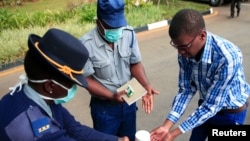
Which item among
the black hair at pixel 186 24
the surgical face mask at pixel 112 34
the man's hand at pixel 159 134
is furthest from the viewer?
the surgical face mask at pixel 112 34

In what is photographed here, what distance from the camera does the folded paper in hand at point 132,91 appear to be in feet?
8.59

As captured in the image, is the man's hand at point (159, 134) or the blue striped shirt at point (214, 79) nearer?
the blue striped shirt at point (214, 79)

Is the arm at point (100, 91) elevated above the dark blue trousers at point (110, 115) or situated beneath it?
elevated above

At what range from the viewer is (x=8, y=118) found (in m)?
1.49

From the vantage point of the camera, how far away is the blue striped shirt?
203 centimetres

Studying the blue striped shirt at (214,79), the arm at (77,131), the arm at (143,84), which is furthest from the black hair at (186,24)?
the arm at (143,84)

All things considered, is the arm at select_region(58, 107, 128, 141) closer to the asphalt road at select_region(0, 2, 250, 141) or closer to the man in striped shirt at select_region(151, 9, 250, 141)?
the man in striped shirt at select_region(151, 9, 250, 141)

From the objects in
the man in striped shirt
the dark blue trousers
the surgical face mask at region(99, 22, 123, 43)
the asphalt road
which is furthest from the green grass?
the man in striped shirt

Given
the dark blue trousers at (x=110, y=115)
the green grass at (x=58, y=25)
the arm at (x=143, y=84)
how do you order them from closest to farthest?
the dark blue trousers at (x=110, y=115) < the arm at (x=143, y=84) < the green grass at (x=58, y=25)

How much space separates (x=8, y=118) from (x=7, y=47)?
18.8 ft

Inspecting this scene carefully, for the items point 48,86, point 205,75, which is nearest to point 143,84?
point 205,75

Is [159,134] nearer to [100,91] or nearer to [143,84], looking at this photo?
[100,91]

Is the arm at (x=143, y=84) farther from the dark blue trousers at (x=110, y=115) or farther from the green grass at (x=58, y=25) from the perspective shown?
the green grass at (x=58, y=25)

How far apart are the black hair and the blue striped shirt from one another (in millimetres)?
146
